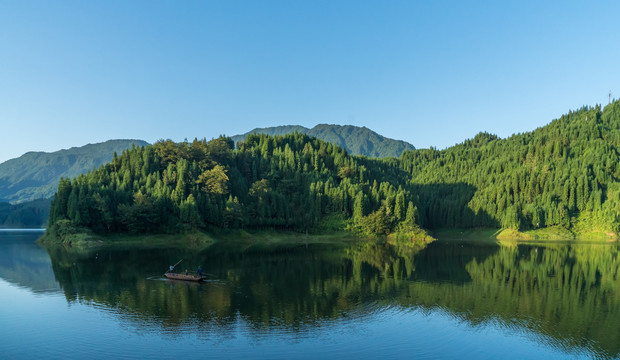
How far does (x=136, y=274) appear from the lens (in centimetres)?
6097

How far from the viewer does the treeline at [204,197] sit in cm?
12438

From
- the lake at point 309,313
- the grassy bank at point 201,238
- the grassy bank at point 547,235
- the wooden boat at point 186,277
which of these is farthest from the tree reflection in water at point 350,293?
the grassy bank at point 547,235

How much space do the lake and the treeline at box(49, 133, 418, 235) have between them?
5685 cm

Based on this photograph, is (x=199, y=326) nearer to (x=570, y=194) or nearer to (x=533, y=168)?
(x=570, y=194)

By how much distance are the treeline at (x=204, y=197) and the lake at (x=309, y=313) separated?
56.8 metres

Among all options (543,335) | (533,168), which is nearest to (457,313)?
(543,335)

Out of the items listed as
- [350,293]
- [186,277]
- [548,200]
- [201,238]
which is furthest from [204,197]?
[548,200]

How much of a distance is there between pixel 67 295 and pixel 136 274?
44.4 feet

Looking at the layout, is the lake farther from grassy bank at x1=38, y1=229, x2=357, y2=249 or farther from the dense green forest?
the dense green forest

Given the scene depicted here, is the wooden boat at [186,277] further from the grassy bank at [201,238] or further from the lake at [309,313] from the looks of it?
the grassy bank at [201,238]

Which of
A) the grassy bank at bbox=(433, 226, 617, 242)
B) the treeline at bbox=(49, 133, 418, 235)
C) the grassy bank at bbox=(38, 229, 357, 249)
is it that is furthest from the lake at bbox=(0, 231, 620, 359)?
the grassy bank at bbox=(433, 226, 617, 242)

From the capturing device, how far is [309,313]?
3928cm

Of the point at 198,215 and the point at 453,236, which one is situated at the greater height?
the point at 198,215

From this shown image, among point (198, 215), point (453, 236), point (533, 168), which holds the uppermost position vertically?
point (533, 168)
